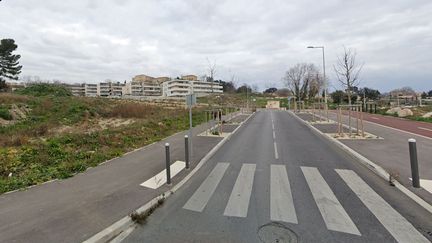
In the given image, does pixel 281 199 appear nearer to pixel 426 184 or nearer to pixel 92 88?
pixel 426 184

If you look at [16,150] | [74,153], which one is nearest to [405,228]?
[74,153]

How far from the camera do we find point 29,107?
26.7 meters

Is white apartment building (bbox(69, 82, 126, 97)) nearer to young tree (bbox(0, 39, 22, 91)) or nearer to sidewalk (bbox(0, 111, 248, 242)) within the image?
young tree (bbox(0, 39, 22, 91))

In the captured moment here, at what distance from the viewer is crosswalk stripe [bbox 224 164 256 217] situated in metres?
5.63

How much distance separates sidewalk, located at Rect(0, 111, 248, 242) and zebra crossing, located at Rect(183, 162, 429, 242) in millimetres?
1303

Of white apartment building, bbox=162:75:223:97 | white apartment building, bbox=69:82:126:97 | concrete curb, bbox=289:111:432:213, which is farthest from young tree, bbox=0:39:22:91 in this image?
white apartment building, bbox=69:82:126:97

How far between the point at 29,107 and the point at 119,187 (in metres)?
25.0

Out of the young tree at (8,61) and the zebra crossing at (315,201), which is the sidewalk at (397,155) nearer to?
the zebra crossing at (315,201)

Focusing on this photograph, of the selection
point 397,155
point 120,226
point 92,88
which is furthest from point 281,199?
point 92,88

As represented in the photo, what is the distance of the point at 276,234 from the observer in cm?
461

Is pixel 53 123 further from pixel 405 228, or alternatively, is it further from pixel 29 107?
pixel 405 228

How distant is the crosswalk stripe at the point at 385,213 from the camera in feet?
14.7

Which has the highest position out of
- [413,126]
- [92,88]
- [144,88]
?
[92,88]

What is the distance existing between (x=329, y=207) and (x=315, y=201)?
0.40 m
